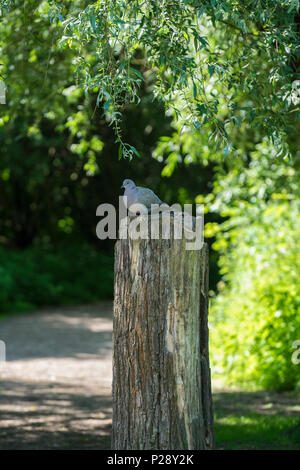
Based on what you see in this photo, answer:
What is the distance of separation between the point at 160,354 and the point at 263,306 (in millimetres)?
4811

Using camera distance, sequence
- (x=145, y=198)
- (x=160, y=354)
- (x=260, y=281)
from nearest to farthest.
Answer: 1. (x=160, y=354)
2. (x=145, y=198)
3. (x=260, y=281)

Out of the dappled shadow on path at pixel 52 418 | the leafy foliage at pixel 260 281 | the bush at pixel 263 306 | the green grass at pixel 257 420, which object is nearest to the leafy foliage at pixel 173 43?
the green grass at pixel 257 420

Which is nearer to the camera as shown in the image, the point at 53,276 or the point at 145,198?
the point at 145,198

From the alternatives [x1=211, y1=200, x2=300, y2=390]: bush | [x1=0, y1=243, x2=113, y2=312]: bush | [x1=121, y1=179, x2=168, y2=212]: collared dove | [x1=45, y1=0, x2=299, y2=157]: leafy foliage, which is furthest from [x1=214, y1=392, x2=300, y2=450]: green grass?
[x1=0, y1=243, x2=113, y2=312]: bush

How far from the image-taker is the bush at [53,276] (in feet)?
51.0

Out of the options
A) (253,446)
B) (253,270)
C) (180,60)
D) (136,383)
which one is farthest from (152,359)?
(253,270)

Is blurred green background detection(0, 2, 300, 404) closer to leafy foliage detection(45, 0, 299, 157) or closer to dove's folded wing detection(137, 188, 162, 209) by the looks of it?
leafy foliage detection(45, 0, 299, 157)

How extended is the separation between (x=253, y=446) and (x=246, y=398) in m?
2.13

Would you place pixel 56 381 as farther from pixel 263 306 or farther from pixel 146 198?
pixel 146 198

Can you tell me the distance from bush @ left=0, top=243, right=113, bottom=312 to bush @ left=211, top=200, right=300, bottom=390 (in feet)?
24.3

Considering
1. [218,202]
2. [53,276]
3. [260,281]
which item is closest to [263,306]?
[260,281]

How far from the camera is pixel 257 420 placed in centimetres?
674

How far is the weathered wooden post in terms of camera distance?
12.3 ft

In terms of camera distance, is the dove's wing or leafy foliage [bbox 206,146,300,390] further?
leafy foliage [bbox 206,146,300,390]
